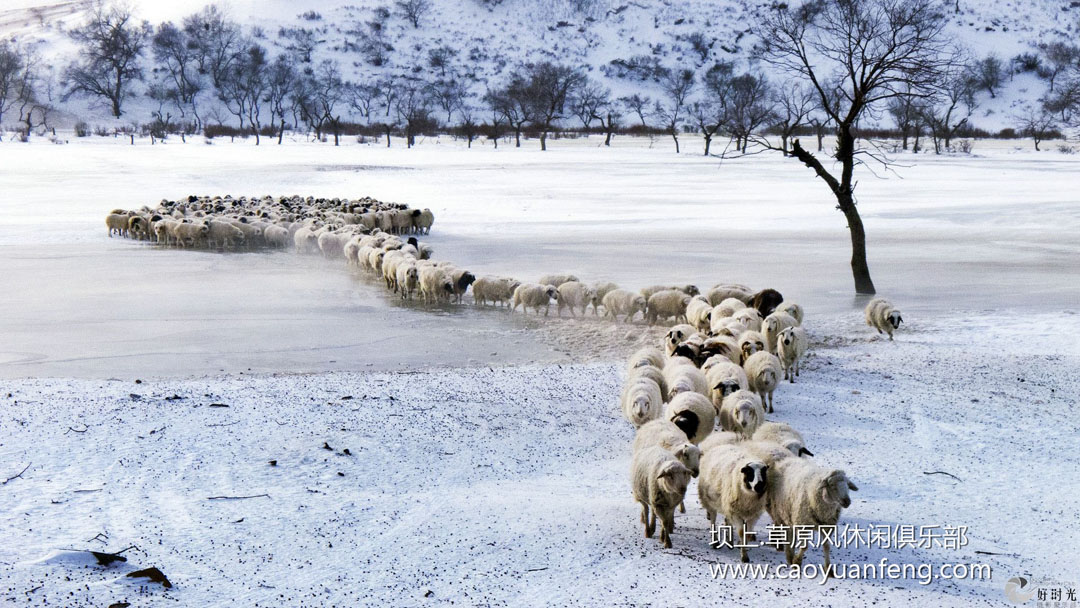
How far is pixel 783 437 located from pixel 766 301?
645 centimetres

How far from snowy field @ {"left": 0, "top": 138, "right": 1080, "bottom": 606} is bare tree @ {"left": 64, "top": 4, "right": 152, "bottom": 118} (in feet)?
238

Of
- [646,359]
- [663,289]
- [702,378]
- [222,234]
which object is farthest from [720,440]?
[222,234]

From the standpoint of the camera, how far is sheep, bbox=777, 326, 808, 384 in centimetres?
952

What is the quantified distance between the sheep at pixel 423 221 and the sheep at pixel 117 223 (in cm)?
729

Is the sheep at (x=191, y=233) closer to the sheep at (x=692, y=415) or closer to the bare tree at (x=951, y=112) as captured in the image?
the sheep at (x=692, y=415)

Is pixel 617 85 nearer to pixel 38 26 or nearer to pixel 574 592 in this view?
pixel 38 26

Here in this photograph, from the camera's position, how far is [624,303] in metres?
13.0

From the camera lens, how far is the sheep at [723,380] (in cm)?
779

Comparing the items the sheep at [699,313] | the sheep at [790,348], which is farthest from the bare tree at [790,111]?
the sheep at [790,348]

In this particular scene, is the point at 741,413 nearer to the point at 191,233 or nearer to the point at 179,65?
the point at 191,233

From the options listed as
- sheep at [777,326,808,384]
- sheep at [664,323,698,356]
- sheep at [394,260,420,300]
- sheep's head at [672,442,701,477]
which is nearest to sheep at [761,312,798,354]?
sheep at [777,326,808,384]

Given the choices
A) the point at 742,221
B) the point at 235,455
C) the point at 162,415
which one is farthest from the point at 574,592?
the point at 742,221

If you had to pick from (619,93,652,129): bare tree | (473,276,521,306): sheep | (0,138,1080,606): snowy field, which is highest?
(619,93,652,129): bare tree

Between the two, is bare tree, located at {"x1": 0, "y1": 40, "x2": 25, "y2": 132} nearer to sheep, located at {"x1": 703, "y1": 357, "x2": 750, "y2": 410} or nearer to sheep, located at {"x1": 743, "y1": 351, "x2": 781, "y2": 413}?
sheep, located at {"x1": 743, "y1": 351, "x2": 781, "y2": 413}
